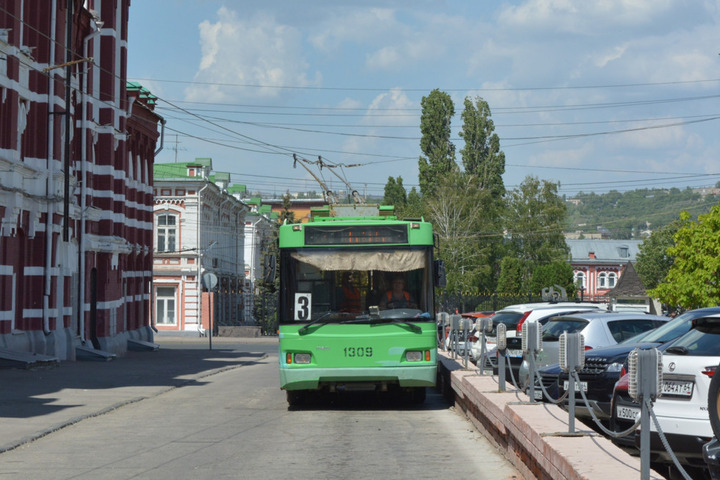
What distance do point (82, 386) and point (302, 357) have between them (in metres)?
7.25

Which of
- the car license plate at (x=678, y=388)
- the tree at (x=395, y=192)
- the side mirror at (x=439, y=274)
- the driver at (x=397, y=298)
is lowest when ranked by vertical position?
the car license plate at (x=678, y=388)

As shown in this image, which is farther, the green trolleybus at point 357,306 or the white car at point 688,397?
the green trolleybus at point 357,306

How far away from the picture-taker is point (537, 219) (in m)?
90.1

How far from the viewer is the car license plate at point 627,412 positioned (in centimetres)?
998

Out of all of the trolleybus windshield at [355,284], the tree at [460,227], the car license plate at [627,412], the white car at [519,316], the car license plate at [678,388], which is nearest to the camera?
the car license plate at [678,388]

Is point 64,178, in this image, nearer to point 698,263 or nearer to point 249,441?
point 249,441

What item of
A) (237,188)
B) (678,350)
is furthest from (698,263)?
(237,188)

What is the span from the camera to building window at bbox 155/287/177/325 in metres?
62.4

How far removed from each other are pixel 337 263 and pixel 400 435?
3.90 metres

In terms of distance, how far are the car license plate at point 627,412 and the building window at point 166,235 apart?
54.7 m

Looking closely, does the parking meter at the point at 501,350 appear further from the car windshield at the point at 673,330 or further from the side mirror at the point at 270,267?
the side mirror at the point at 270,267

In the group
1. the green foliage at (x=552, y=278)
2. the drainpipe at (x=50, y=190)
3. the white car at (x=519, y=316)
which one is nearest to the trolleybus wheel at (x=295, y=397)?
the white car at (x=519, y=316)

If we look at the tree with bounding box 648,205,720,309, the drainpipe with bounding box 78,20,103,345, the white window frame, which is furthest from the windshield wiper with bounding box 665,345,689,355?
the white window frame

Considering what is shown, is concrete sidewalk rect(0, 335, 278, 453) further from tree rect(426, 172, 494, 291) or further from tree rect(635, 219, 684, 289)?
tree rect(635, 219, 684, 289)
